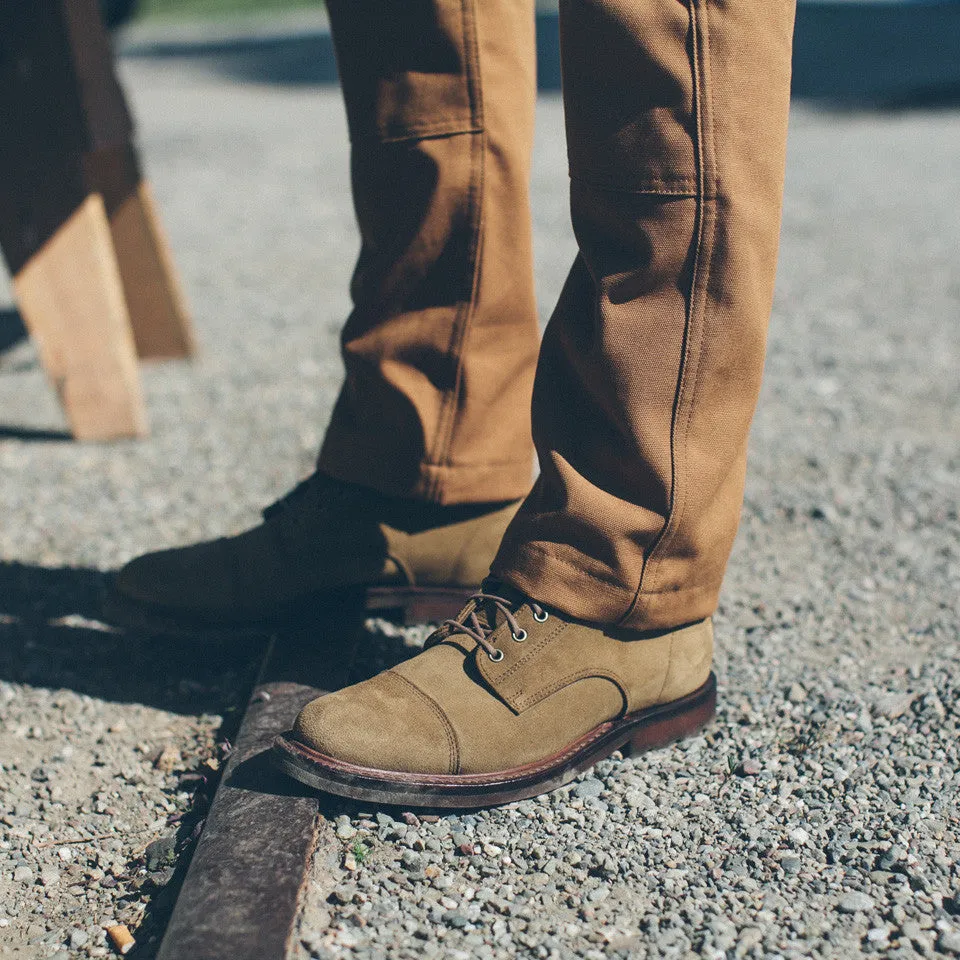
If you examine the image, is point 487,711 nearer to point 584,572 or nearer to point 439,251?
point 584,572

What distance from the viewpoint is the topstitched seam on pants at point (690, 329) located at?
100 centimetres

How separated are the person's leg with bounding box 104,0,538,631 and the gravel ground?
145mm

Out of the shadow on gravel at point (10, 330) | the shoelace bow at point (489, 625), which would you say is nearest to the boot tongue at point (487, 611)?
the shoelace bow at point (489, 625)

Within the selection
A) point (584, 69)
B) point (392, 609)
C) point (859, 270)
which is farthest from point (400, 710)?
point (859, 270)

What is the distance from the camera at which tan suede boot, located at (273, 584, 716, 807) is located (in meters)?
1.18

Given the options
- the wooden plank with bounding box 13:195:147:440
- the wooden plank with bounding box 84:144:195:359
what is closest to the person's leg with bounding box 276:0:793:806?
the wooden plank with bounding box 13:195:147:440

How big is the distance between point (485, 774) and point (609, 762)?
0.65 ft

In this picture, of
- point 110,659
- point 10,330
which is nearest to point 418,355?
point 110,659

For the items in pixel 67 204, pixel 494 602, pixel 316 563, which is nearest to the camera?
pixel 494 602

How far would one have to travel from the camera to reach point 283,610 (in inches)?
59.4

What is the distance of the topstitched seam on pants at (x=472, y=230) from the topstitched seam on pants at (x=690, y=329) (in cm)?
35

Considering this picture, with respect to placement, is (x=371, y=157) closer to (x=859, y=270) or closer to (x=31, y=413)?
(x=31, y=413)

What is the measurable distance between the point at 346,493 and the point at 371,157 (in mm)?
435

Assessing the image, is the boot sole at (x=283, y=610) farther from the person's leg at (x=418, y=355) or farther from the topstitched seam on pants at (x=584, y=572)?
the topstitched seam on pants at (x=584, y=572)
